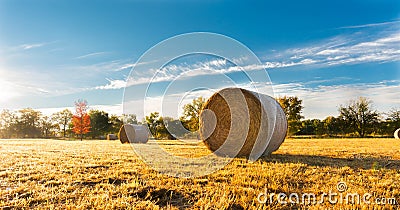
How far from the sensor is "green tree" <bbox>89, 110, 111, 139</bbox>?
142 ft

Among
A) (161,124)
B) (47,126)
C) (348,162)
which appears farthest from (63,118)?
(348,162)

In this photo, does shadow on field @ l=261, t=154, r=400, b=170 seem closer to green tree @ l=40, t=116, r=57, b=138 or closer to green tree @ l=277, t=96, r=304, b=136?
green tree @ l=277, t=96, r=304, b=136

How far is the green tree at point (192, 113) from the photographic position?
39.4 ft

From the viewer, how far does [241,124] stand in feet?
24.1

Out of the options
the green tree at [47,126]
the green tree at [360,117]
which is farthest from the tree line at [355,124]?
the green tree at [47,126]

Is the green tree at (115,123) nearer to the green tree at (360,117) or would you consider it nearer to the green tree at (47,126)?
the green tree at (47,126)

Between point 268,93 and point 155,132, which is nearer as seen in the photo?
point 268,93

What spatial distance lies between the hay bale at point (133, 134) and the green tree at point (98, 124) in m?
27.6

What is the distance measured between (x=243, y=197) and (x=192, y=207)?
62 centimetres

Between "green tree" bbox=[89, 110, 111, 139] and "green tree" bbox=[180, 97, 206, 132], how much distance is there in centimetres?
3343

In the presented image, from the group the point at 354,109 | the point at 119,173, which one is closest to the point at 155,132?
the point at 119,173

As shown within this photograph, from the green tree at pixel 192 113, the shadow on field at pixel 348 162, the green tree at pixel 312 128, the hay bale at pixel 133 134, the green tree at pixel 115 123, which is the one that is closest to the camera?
the shadow on field at pixel 348 162

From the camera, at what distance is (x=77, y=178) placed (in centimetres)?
403

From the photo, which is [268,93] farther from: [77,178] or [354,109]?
[354,109]
